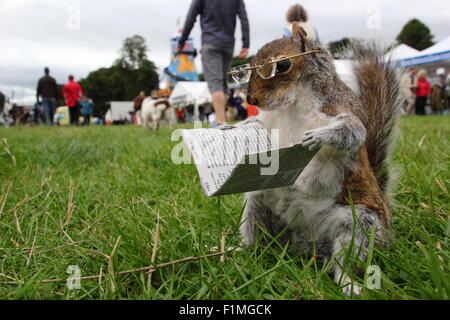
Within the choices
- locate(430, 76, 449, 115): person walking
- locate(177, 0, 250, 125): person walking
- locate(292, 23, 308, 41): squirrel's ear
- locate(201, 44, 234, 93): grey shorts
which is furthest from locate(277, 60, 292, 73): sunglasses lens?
locate(430, 76, 449, 115): person walking

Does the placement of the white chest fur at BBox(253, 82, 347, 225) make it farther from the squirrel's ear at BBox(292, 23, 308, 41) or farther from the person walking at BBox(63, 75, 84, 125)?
the person walking at BBox(63, 75, 84, 125)

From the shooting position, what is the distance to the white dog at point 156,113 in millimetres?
6207

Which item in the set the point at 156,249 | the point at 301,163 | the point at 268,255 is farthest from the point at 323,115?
the point at 156,249

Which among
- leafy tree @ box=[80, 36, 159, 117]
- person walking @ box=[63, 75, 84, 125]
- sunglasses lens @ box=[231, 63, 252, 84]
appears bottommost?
sunglasses lens @ box=[231, 63, 252, 84]

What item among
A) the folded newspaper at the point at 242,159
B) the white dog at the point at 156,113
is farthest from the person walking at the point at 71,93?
the folded newspaper at the point at 242,159

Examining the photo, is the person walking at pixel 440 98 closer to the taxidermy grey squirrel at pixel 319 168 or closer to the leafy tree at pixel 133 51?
the taxidermy grey squirrel at pixel 319 168

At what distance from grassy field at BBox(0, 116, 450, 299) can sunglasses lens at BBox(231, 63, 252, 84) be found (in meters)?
0.40

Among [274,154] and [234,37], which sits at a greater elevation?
[234,37]

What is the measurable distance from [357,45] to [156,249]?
932 mm

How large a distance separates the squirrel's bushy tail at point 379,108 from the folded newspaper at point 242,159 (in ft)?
1.26

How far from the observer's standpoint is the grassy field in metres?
0.83

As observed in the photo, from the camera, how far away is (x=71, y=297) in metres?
0.84
